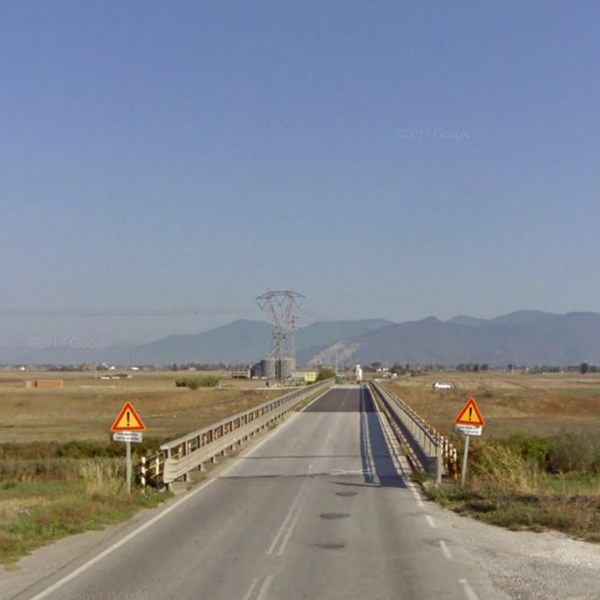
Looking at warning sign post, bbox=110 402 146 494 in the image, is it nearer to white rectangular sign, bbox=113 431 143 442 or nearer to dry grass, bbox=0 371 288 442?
white rectangular sign, bbox=113 431 143 442

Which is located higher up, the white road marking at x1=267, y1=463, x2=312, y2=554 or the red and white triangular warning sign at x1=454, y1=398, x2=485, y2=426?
the red and white triangular warning sign at x1=454, y1=398, x2=485, y2=426

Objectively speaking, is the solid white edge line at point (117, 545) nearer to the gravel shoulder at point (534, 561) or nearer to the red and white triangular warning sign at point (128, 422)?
the red and white triangular warning sign at point (128, 422)

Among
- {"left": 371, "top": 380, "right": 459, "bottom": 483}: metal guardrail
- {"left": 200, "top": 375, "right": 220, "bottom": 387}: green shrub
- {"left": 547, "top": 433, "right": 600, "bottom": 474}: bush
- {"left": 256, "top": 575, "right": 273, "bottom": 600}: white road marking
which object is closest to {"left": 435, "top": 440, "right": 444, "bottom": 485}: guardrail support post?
{"left": 371, "top": 380, "right": 459, "bottom": 483}: metal guardrail

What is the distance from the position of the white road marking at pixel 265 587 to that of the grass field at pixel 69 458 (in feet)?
12.5

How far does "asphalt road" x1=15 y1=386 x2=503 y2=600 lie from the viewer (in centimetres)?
1036

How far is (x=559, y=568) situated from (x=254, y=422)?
2562 centimetres

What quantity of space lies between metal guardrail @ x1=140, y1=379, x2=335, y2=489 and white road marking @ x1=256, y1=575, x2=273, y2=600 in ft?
31.3

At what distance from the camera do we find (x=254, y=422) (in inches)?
1446

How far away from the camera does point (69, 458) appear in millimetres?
35062

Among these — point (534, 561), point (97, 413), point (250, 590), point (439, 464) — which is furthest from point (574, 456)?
point (97, 413)

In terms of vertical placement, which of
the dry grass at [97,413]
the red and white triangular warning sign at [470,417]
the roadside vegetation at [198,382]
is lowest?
the dry grass at [97,413]

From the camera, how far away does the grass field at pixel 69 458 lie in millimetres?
15273

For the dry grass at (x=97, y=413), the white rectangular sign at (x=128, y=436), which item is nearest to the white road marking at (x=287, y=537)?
the white rectangular sign at (x=128, y=436)

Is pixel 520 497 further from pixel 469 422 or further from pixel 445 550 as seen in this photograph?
pixel 445 550
